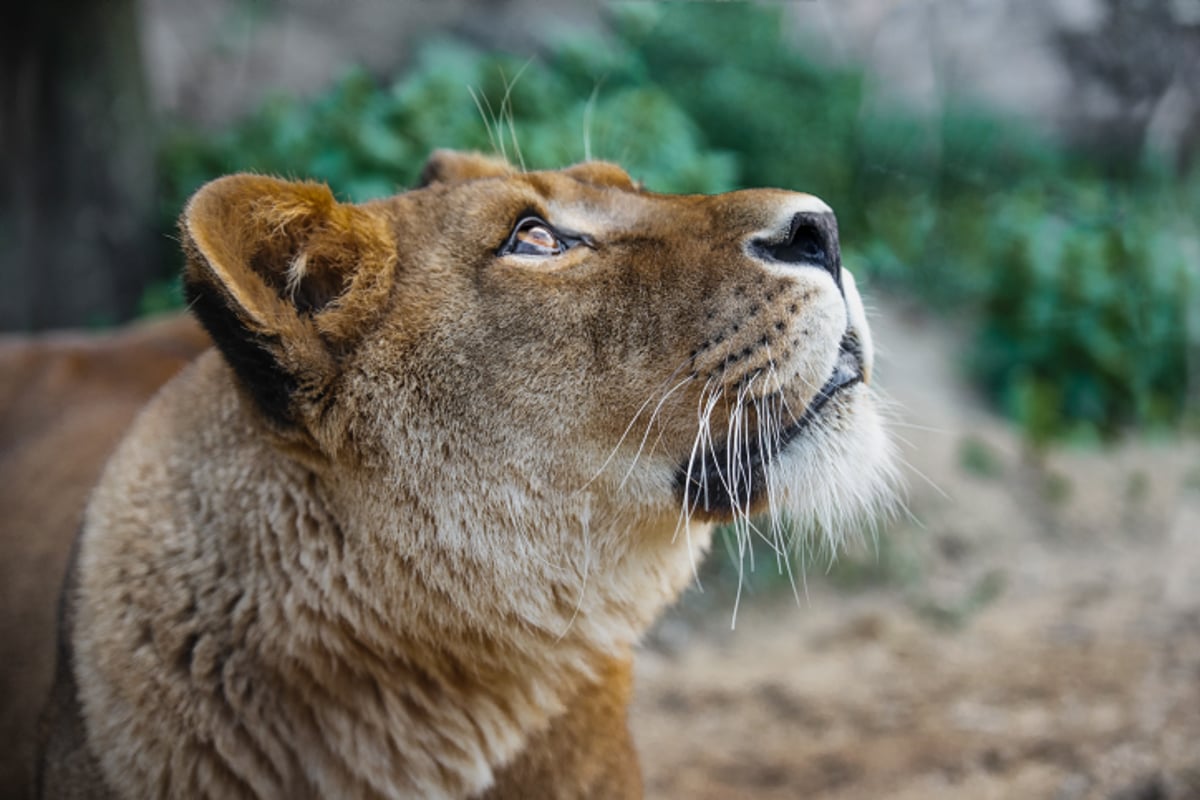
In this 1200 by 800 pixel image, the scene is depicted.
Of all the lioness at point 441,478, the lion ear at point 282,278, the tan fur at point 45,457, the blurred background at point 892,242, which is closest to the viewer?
the lion ear at point 282,278

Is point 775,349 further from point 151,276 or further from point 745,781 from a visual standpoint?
point 151,276

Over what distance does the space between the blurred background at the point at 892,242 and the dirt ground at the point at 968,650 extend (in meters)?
0.02

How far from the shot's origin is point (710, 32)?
655cm

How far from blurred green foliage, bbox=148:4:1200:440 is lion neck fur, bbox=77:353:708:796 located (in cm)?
301

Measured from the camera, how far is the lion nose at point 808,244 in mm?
2311

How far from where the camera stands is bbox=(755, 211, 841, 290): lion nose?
2.31 metres

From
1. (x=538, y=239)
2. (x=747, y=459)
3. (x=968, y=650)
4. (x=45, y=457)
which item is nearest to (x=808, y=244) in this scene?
(x=747, y=459)

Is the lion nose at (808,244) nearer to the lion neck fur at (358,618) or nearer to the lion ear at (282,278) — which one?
the lion neck fur at (358,618)

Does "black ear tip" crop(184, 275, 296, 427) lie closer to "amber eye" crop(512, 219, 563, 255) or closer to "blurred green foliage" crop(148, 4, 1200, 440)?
"amber eye" crop(512, 219, 563, 255)

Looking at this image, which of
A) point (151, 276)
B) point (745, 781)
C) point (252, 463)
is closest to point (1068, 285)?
point (745, 781)

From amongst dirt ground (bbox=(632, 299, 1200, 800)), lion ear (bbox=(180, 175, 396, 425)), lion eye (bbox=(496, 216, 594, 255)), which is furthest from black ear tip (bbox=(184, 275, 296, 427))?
dirt ground (bbox=(632, 299, 1200, 800))

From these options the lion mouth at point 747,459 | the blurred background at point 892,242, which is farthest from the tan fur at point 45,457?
the lion mouth at point 747,459

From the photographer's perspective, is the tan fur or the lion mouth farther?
the tan fur

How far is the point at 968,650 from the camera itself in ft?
16.0
